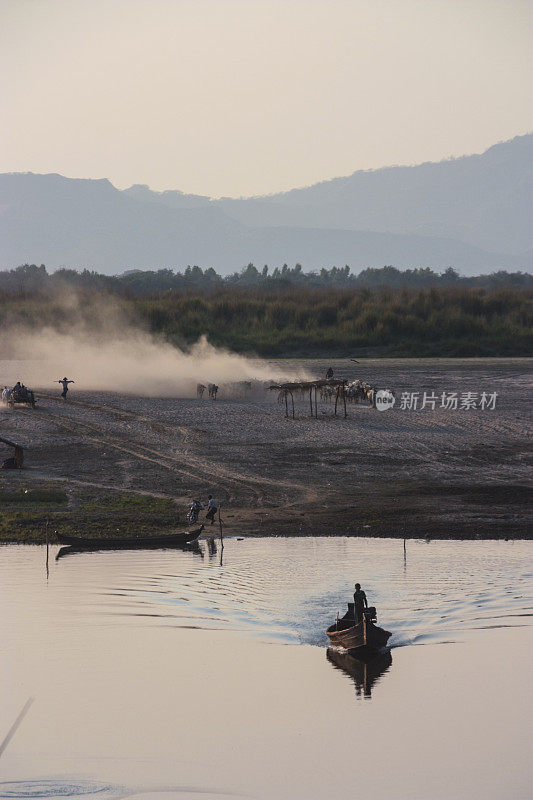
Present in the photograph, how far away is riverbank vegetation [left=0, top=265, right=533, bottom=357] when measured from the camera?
3858 inches

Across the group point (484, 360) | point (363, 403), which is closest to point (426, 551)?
point (363, 403)

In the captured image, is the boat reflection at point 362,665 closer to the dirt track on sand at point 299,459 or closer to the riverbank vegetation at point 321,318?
the dirt track on sand at point 299,459

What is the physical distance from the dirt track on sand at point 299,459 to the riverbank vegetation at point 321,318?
3020cm

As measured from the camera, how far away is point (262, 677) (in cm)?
2394

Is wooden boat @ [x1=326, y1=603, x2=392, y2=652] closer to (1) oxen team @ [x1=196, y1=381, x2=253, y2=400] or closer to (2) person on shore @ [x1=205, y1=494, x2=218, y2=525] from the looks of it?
(2) person on shore @ [x1=205, y1=494, x2=218, y2=525]

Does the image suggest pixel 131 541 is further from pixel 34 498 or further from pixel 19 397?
pixel 19 397

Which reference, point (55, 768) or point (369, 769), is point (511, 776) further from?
point (55, 768)

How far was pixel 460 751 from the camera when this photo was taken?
20.5 meters

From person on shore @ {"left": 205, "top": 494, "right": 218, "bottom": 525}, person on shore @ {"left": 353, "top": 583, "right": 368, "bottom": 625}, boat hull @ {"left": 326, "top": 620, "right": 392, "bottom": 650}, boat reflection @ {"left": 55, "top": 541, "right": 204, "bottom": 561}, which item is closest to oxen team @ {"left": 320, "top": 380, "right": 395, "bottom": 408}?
person on shore @ {"left": 205, "top": 494, "right": 218, "bottom": 525}

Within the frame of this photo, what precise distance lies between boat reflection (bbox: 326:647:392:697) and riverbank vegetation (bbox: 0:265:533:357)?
71.6 meters

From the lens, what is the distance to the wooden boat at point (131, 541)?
110ft

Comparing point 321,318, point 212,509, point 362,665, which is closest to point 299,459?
point 212,509

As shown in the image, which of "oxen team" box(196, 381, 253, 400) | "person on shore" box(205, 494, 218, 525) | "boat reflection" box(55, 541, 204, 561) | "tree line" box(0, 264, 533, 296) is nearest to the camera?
"boat reflection" box(55, 541, 204, 561)

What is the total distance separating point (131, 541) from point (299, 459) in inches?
565
